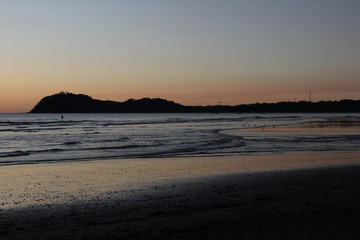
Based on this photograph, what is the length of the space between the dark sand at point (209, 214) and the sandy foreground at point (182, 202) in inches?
0.8

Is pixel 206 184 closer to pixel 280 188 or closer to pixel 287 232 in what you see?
pixel 280 188

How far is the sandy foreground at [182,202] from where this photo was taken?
742 cm

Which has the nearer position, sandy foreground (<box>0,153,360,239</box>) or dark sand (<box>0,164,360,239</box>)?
dark sand (<box>0,164,360,239</box>)

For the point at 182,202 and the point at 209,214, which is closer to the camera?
the point at 209,214

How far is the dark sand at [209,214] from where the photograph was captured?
7.27 metres

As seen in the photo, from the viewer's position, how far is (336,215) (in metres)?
8.19

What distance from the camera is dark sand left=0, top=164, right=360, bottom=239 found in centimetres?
727

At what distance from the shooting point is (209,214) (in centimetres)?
863

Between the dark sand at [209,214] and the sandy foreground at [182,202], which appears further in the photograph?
the sandy foreground at [182,202]

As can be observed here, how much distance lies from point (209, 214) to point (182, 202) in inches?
59.7

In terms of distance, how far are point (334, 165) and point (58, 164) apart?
43.5ft

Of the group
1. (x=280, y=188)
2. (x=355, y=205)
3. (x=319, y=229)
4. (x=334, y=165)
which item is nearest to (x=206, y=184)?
(x=280, y=188)

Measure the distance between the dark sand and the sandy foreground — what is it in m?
0.02

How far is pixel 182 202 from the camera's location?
32.9 feet
